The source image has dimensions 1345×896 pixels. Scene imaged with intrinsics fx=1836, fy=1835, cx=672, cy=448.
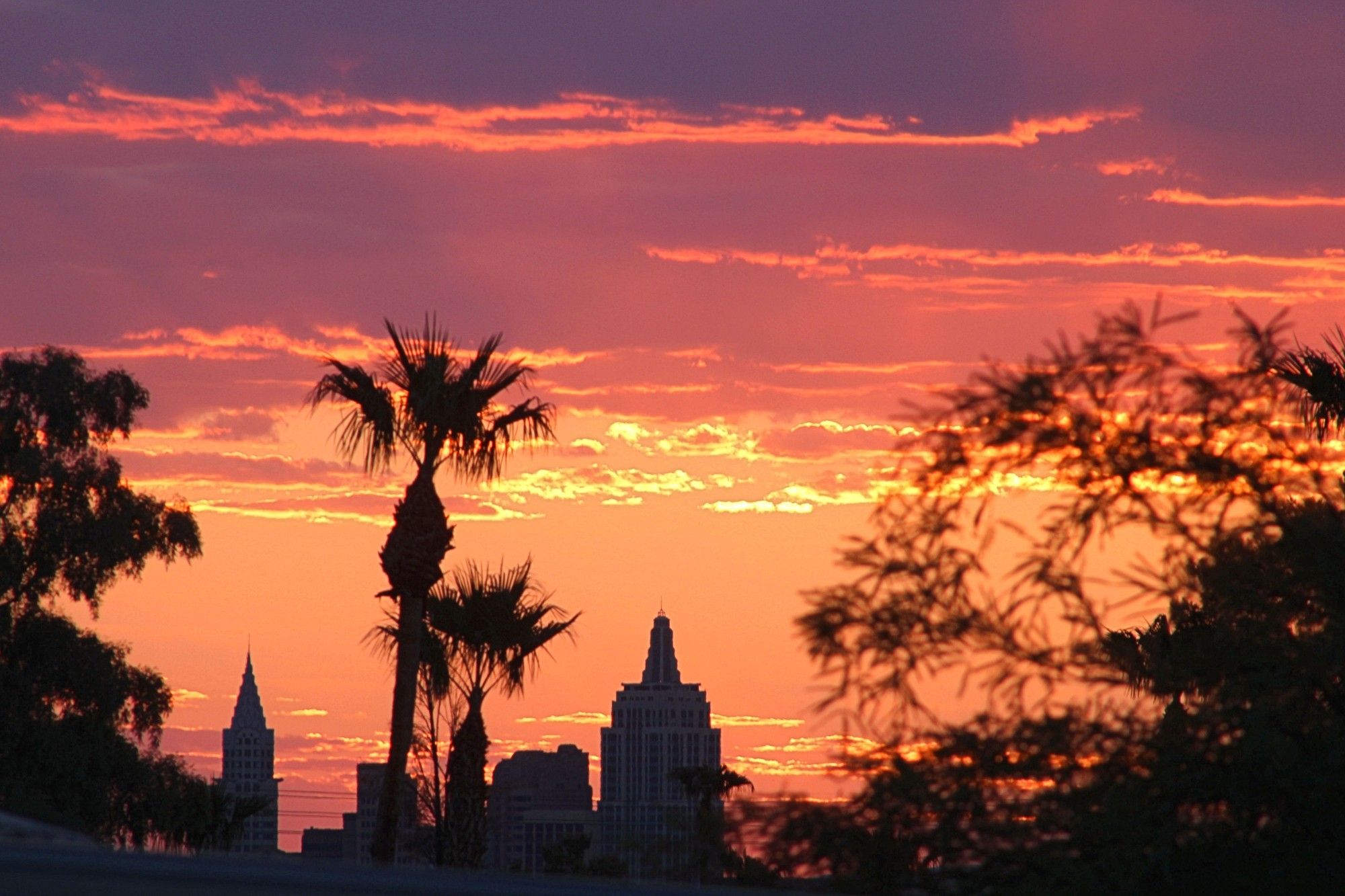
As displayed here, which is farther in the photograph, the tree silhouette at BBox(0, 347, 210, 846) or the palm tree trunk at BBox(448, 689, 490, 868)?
the tree silhouette at BBox(0, 347, 210, 846)

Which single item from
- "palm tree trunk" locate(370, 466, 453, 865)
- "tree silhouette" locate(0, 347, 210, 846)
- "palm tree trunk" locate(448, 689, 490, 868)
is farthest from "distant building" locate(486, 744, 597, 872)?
"tree silhouette" locate(0, 347, 210, 846)

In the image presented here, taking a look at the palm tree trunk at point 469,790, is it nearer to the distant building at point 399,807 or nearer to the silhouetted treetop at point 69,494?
the distant building at point 399,807

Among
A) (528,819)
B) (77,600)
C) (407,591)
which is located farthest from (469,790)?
(77,600)

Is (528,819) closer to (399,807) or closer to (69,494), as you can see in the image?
(399,807)

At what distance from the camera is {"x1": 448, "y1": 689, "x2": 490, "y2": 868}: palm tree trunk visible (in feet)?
94.6

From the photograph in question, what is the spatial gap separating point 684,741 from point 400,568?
564ft

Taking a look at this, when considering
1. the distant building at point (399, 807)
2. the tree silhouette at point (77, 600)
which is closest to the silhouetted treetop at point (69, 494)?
the tree silhouette at point (77, 600)

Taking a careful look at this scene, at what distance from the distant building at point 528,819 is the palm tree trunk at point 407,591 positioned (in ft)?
6.10

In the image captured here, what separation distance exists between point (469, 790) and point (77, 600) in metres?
12.4

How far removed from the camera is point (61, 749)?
35219 mm

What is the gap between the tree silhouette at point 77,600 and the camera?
116 ft

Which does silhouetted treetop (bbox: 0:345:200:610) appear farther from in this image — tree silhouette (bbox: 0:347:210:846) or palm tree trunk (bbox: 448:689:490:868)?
palm tree trunk (bbox: 448:689:490:868)

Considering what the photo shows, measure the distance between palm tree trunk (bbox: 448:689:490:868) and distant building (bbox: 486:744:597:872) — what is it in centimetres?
31

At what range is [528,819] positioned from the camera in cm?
3041
